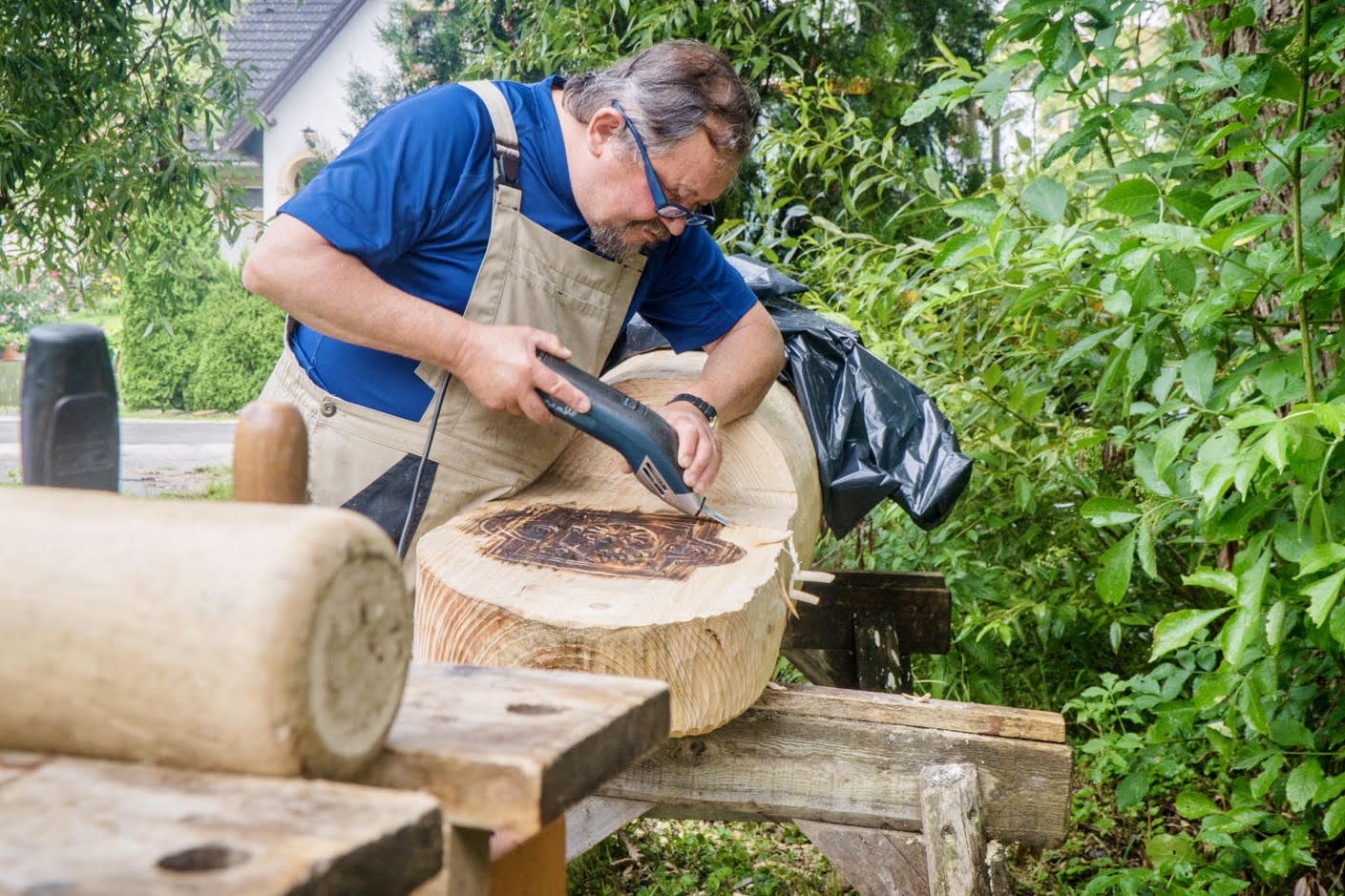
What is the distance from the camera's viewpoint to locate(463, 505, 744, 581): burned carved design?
1995 millimetres

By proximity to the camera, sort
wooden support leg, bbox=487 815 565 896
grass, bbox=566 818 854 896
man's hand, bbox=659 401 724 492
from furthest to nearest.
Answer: grass, bbox=566 818 854 896 → man's hand, bbox=659 401 724 492 → wooden support leg, bbox=487 815 565 896

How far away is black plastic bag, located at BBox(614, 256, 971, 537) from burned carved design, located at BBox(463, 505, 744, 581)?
757 mm

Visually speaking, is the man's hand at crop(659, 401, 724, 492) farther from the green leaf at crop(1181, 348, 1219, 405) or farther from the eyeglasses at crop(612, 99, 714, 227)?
the green leaf at crop(1181, 348, 1219, 405)

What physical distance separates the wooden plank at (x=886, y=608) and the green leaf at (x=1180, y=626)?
1267 millimetres

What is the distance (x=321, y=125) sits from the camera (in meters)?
11.2

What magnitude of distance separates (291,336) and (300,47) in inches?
374

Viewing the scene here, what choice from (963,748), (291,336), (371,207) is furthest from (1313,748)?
(291,336)

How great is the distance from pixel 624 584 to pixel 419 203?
0.89 m

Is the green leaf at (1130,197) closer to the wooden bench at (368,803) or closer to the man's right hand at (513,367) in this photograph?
the man's right hand at (513,367)

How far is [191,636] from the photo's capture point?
2.30 ft

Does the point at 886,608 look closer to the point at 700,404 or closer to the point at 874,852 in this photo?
the point at 700,404

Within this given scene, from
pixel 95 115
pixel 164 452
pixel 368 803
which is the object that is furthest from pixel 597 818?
pixel 164 452

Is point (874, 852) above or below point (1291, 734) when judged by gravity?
below

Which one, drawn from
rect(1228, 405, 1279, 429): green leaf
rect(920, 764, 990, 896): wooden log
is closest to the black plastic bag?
rect(920, 764, 990, 896): wooden log
